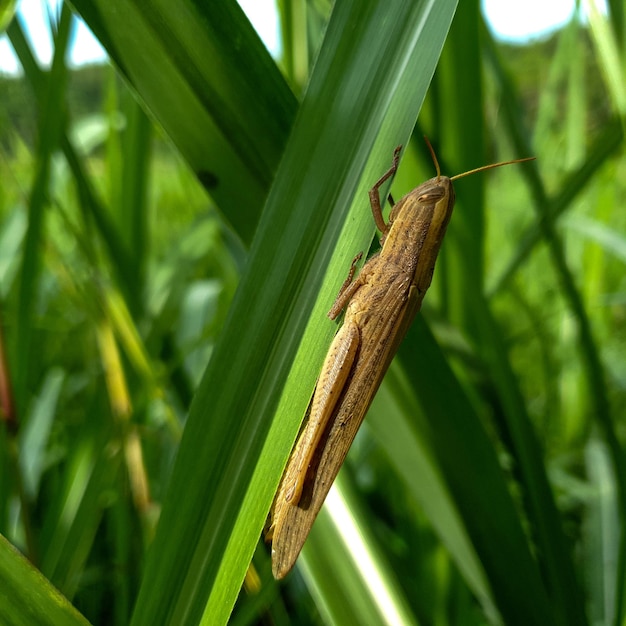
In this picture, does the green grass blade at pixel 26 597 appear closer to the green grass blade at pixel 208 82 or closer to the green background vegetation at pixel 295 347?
the green background vegetation at pixel 295 347

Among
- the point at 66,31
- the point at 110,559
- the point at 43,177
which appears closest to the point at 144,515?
the point at 110,559

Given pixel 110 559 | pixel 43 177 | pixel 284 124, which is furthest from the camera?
pixel 110 559

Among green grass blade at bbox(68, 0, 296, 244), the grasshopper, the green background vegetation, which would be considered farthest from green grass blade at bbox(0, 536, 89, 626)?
green grass blade at bbox(68, 0, 296, 244)

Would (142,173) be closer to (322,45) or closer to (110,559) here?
(322,45)

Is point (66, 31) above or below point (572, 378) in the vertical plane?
above

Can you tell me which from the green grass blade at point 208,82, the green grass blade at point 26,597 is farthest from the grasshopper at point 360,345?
the green grass blade at point 26,597

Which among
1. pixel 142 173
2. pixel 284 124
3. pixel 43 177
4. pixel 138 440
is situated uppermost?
pixel 142 173

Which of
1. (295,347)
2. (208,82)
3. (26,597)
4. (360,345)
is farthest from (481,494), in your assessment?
(208,82)

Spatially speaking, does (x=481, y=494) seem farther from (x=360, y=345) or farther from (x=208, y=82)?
(x=208, y=82)

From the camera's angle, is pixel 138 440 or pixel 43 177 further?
pixel 138 440
